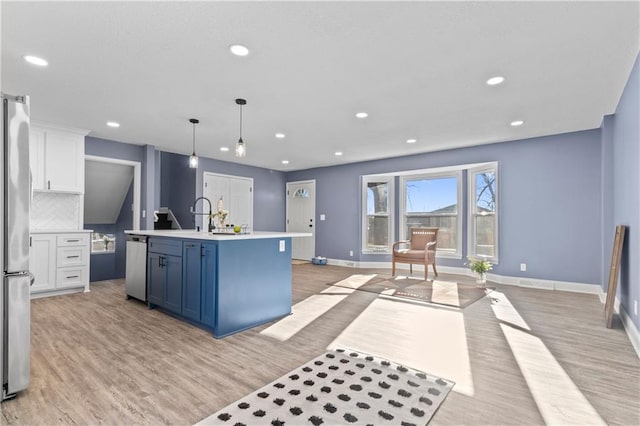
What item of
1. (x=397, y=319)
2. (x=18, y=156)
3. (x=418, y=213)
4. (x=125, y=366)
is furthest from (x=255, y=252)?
(x=418, y=213)

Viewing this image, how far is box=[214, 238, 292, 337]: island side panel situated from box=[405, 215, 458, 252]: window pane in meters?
4.07

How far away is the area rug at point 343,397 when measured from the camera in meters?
1.72

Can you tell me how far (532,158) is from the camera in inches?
208

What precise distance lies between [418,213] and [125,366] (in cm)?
587

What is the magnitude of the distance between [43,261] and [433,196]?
6.74m

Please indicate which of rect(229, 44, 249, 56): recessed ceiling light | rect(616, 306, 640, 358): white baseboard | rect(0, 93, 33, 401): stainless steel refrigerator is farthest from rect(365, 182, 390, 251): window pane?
rect(0, 93, 33, 401): stainless steel refrigerator

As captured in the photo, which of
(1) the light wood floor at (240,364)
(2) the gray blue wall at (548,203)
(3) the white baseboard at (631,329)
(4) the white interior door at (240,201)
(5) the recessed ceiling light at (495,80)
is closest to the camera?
(1) the light wood floor at (240,364)

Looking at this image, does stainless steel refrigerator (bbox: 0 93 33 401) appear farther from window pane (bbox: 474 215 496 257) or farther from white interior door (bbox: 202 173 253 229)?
A: window pane (bbox: 474 215 496 257)

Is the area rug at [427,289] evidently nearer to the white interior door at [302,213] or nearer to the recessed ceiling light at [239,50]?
the white interior door at [302,213]

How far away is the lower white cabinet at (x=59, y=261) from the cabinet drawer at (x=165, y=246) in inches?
68.4

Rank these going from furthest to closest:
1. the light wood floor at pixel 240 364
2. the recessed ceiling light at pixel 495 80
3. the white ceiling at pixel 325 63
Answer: the recessed ceiling light at pixel 495 80 → the white ceiling at pixel 325 63 → the light wood floor at pixel 240 364

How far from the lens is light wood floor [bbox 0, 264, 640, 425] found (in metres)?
1.83

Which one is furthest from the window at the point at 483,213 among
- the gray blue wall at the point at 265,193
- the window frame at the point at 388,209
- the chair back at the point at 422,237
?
the gray blue wall at the point at 265,193

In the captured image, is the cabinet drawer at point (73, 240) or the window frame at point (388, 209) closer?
the cabinet drawer at point (73, 240)
